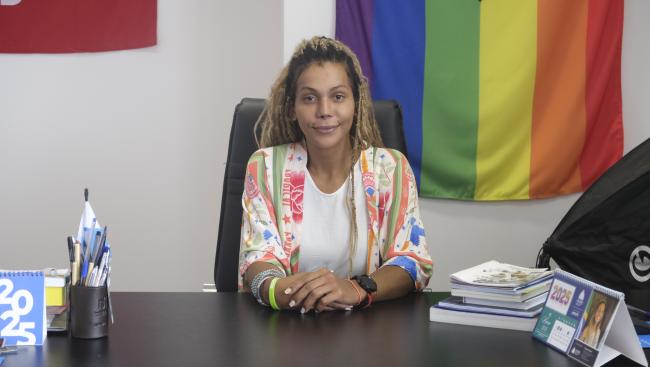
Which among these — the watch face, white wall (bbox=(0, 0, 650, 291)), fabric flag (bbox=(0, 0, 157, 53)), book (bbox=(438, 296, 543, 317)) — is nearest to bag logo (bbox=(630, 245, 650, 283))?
book (bbox=(438, 296, 543, 317))

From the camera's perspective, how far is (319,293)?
1410 millimetres

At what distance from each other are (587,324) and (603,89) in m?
2.04

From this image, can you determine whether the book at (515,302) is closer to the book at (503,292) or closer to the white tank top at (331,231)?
the book at (503,292)

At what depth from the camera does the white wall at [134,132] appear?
3484 mm

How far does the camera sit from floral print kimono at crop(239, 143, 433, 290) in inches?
69.7

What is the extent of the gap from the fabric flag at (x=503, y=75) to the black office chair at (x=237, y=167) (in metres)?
0.96

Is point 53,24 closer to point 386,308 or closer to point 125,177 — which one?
point 125,177

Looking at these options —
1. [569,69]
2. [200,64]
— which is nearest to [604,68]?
[569,69]

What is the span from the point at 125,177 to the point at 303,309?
7.53 ft

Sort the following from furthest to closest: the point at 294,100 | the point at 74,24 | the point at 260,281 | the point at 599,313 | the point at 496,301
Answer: the point at 74,24 → the point at 294,100 → the point at 260,281 → the point at 496,301 → the point at 599,313

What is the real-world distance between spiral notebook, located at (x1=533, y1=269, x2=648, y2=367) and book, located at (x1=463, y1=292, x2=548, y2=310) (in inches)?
2.6

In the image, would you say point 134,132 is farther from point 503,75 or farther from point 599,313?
point 599,313

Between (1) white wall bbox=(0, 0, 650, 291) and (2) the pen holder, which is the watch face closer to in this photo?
(2) the pen holder

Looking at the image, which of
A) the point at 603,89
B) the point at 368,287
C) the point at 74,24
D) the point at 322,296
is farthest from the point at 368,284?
the point at 74,24
